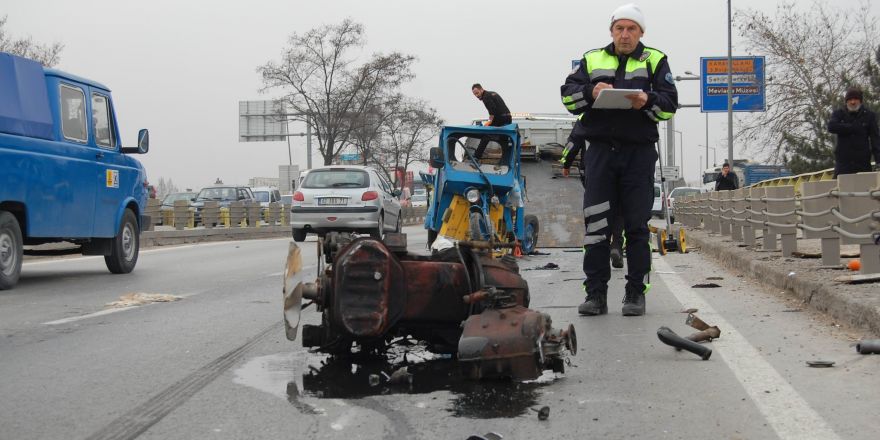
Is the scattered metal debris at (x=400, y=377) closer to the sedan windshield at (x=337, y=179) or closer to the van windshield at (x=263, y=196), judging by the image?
the sedan windshield at (x=337, y=179)

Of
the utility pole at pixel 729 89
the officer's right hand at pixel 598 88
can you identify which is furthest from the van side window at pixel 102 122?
the utility pole at pixel 729 89

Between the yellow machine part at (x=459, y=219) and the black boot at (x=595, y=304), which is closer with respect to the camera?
the black boot at (x=595, y=304)

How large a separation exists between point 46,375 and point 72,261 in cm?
1251

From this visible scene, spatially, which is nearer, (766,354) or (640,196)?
(766,354)

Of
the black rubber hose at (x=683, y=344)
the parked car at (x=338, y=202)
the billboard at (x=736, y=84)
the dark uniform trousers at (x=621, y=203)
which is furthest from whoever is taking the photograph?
the billboard at (x=736, y=84)

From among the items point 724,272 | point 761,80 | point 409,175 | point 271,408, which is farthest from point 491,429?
point 409,175

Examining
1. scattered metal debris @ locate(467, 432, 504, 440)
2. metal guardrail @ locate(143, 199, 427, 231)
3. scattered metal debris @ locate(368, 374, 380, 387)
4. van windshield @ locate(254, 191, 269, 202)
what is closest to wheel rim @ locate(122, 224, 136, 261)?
scattered metal debris @ locate(368, 374, 380, 387)

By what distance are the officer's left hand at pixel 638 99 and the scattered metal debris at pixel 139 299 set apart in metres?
4.77

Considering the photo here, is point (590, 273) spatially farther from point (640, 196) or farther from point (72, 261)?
point (72, 261)

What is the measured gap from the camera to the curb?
6742mm

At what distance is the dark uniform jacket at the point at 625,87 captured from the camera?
24.7ft

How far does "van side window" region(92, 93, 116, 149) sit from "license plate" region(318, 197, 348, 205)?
28.9 feet

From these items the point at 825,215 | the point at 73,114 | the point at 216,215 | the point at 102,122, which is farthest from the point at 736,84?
the point at 825,215

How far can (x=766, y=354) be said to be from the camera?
19.6 feet
